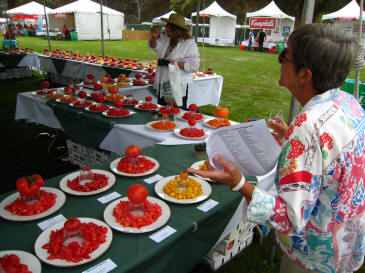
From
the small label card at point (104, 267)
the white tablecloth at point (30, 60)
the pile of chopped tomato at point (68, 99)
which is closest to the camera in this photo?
the small label card at point (104, 267)

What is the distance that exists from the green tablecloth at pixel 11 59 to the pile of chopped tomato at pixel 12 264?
949 cm

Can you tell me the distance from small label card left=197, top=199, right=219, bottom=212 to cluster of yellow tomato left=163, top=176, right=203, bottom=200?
0.07 metres

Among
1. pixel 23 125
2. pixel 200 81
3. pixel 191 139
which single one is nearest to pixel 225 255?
pixel 191 139

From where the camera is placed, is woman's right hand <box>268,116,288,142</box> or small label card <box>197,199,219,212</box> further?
small label card <box>197,199,219,212</box>

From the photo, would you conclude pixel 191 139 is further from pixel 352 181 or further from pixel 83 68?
pixel 83 68

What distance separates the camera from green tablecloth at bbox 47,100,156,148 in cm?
305

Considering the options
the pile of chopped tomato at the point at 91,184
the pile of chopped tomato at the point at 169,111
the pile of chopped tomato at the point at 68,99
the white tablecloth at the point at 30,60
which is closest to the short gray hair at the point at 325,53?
the pile of chopped tomato at the point at 91,184

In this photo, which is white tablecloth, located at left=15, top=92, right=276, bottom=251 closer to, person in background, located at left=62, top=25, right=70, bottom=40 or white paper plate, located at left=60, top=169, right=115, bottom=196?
white paper plate, located at left=60, top=169, right=115, bottom=196

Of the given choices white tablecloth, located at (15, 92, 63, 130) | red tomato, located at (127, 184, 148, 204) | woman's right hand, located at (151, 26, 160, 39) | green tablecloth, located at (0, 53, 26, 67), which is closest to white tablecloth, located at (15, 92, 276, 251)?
white tablecloth, located at (15, 92, 63, 130)

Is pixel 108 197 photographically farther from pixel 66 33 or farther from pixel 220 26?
pixel 66 33

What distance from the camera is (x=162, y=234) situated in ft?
4.53

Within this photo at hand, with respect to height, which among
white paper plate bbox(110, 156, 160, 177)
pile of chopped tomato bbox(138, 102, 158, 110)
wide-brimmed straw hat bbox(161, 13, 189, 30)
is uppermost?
wide-brimmed straw hat bbox(161, 13, 189, 30)

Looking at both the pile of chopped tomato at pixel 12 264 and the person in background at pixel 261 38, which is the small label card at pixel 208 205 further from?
the person in background at pixel 261 38

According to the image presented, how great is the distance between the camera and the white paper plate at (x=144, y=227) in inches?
54.1
